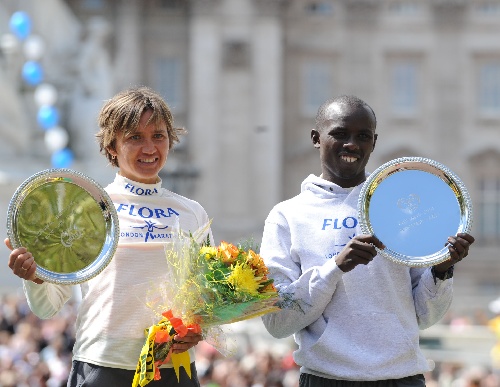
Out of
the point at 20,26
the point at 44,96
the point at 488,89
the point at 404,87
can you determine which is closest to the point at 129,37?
the point at 404,87

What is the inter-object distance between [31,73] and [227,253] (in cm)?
1302

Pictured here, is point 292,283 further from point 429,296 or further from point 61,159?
point 61,159

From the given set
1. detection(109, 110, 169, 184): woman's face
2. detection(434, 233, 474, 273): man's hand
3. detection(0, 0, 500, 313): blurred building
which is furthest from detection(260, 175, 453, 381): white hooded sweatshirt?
detection(0, 0, 500, 313): blurred building

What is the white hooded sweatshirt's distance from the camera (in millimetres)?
4777

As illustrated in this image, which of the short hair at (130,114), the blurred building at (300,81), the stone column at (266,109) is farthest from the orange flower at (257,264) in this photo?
the stone column at (266,109)

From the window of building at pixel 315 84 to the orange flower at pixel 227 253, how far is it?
39700 mm

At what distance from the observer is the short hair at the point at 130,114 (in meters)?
4.82

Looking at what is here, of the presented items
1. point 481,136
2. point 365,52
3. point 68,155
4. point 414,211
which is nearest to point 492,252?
point 481,136

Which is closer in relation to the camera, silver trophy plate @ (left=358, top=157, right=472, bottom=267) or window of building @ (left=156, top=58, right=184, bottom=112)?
silver trophy plate @ (left=358, top=157, right=472, bottom=267)

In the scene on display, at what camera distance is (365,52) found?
4528 centimetres

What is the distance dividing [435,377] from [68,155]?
4.75m

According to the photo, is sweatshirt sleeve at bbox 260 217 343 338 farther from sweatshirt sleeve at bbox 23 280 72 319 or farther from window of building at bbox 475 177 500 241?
window of building at bbox 475 177 500 241

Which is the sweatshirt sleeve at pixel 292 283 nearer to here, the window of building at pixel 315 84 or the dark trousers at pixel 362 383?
the dark trousers at pixel 362 383

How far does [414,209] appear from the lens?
4.83 m
